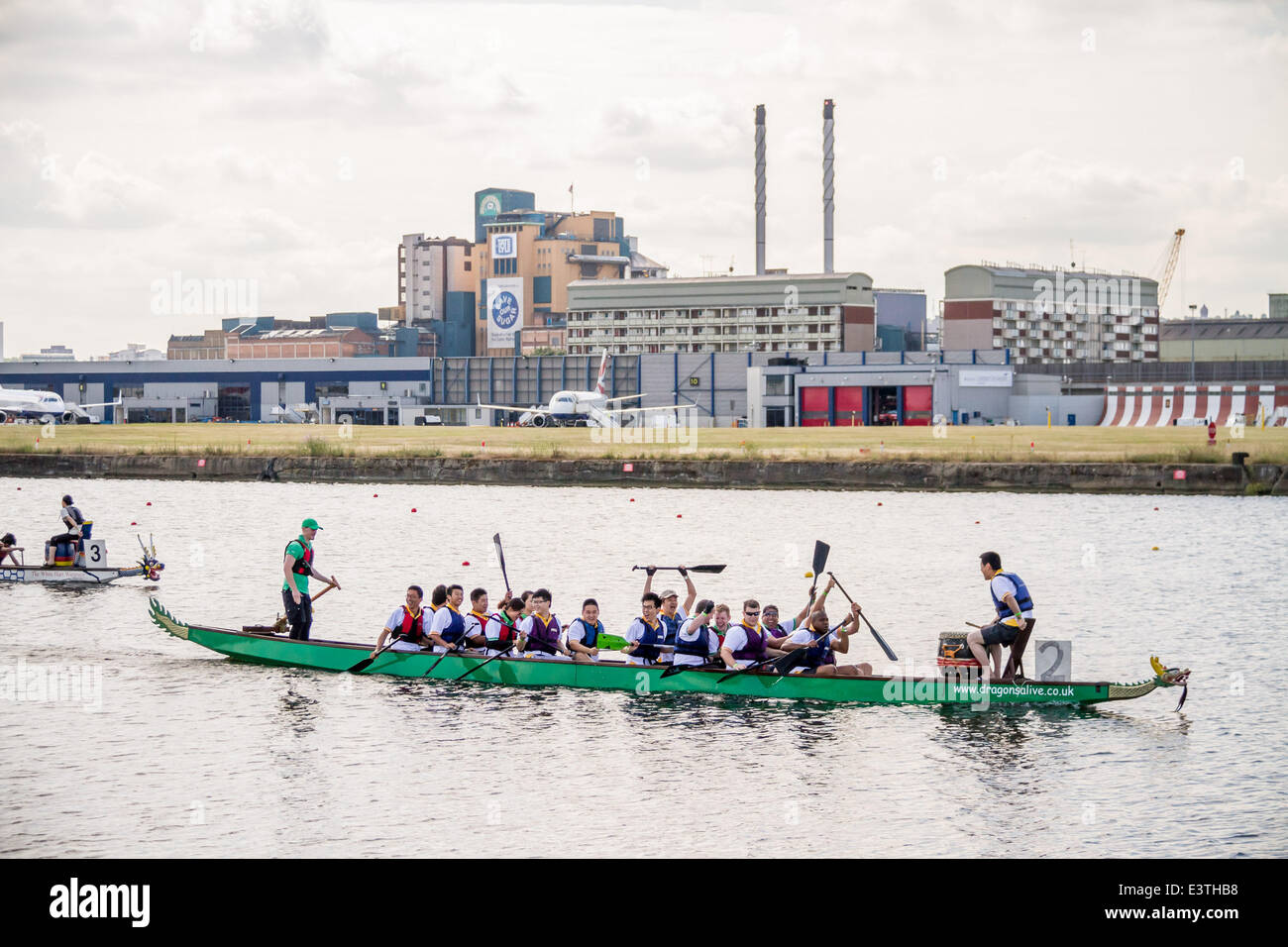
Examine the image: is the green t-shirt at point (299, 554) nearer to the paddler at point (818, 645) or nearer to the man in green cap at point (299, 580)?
the man in green cap at point (299, 580)

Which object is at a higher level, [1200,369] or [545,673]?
[1200,369]

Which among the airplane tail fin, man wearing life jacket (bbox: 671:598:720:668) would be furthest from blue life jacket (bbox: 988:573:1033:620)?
the airplane tail fin

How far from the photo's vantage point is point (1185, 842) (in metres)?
19.2

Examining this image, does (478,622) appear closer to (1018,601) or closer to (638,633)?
(638,633)

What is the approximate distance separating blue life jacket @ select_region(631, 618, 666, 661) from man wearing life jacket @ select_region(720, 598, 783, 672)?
1323mm

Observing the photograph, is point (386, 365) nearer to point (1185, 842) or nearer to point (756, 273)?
point (756, 273)

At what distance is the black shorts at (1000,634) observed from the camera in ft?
84.2

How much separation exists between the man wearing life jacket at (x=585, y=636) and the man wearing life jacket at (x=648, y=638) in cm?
82

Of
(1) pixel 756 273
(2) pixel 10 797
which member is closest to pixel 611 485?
(2) pixel 10 797

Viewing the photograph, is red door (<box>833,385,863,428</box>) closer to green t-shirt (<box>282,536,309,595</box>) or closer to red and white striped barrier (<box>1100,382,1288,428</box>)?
red and white striped barrier (<box>1100,382,1288,428</box>)

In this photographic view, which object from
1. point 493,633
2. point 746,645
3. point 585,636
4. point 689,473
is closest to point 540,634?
point 585,636

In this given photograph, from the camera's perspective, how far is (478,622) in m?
29.1

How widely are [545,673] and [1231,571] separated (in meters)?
27.4
